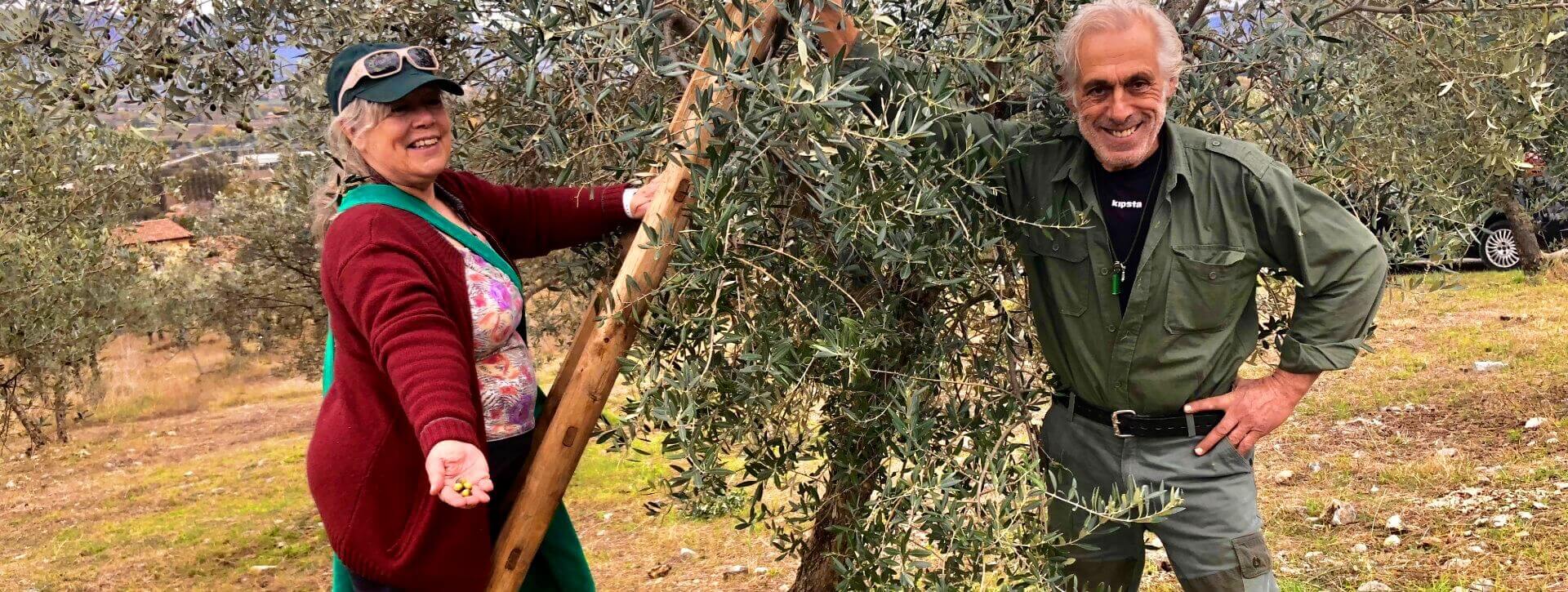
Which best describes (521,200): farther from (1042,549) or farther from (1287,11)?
(1287,11)

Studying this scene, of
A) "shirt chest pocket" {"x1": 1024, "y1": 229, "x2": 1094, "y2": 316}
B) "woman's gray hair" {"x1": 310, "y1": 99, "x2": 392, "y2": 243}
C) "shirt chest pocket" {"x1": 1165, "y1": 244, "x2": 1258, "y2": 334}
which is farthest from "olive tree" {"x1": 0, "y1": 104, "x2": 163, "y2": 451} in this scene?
"shirt chest pocket" {"x1": 1165, "y1": 244, "x2": 1258, "y2": 334}

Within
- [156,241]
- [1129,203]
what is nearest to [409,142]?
[1129,203]

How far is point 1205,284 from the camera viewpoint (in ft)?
10.6

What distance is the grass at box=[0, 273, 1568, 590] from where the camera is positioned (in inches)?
247

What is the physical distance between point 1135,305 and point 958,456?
658mm

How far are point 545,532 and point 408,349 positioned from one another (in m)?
0.82

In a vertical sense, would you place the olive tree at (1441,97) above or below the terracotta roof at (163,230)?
above

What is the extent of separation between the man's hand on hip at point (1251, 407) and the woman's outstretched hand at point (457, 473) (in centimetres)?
199

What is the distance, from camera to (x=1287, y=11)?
361 centimetres

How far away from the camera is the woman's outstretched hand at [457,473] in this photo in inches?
104

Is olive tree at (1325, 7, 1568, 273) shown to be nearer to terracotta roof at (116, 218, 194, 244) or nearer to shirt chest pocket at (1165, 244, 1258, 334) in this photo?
shirt chest pocket at (1165, 244, 1258, 334)

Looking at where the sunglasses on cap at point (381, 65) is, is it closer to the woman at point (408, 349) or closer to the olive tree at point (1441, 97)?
the woman at point (408, 349)

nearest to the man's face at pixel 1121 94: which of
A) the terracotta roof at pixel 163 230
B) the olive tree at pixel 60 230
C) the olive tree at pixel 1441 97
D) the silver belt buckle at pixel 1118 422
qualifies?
the silver belt buckle at pixel 1118 422

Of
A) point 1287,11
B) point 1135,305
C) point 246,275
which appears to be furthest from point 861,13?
point 246,275
